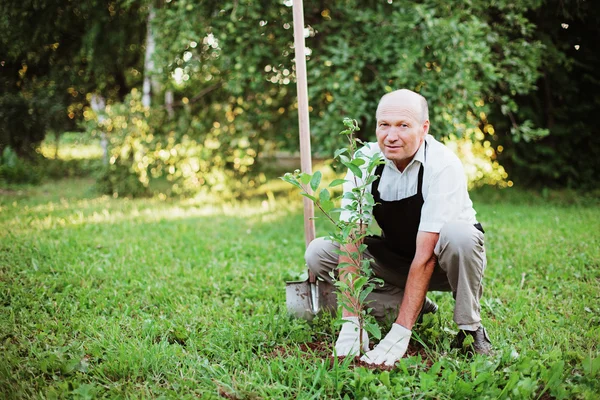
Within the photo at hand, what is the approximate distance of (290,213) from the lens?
6121 millimetres

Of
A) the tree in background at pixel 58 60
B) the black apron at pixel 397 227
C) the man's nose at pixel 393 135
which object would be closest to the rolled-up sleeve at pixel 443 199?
the black apron at pixel 397 227

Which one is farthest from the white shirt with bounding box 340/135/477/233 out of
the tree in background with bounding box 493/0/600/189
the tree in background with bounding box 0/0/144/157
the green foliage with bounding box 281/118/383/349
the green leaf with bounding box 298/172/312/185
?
the tree in background with bounding box 493/0/600/189

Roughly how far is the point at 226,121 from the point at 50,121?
12.9 feet

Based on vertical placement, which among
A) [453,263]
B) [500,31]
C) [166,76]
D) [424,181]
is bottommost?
[453,263]

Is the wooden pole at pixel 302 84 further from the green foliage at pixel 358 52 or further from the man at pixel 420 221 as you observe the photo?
the green foliage at pixel 358 52

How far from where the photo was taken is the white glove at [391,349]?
2.27 m

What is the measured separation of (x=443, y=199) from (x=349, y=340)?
0.79m

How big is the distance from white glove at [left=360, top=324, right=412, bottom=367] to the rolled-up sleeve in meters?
0.49

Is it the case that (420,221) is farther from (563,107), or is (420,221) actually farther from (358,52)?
(563,107)

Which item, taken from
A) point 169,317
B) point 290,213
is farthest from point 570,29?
point 169,317

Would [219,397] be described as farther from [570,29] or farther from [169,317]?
[570,29]

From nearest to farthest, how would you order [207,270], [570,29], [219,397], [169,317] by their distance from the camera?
[219,397]
[169,317]
[207,270]
[570,29]

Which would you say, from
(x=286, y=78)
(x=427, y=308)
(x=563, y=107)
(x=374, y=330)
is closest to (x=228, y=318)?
(x=374, y=330)

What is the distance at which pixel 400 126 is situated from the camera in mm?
2371
